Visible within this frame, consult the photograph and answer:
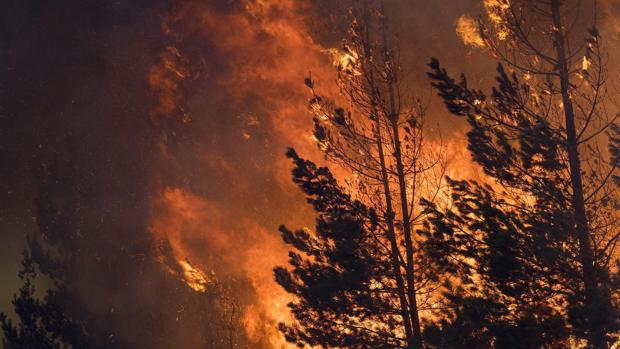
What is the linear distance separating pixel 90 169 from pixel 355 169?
3137 centimetres

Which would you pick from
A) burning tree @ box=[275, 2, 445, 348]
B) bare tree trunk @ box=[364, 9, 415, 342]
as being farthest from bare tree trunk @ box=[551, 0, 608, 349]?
bare tree trunk @ box=[364, 9, 415, 342]

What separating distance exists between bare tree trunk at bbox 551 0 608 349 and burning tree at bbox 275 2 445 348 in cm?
285

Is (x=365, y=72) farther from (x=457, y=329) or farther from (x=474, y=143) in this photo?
(x=457, y=329)

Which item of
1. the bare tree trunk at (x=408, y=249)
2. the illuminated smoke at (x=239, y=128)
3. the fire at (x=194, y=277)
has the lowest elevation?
the bare tree trunk at (x=408, y=249)

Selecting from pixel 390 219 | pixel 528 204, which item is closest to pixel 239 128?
pixel 390 219

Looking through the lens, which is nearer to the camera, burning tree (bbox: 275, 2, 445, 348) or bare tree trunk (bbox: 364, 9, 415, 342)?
burning tree (bbox: 275, 2, 445, 348)

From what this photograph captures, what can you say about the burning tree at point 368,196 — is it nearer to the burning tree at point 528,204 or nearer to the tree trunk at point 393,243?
the tree trunk at point 393,243

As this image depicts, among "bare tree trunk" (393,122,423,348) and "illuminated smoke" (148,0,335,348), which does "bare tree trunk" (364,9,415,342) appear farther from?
"illuminated smoke" (148,0,335,348)

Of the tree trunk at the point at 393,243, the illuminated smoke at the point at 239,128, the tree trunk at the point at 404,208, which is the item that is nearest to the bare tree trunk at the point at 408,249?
the tree trunk at the point at 404,208

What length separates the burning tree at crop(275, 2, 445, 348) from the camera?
39.5ft

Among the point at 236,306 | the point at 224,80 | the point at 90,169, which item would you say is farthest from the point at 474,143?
the point at 90,169

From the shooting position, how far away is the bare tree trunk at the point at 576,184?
368 inches

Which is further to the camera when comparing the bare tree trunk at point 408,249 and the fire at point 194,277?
the fire at point 194,277

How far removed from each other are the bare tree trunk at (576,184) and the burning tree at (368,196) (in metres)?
2.85
